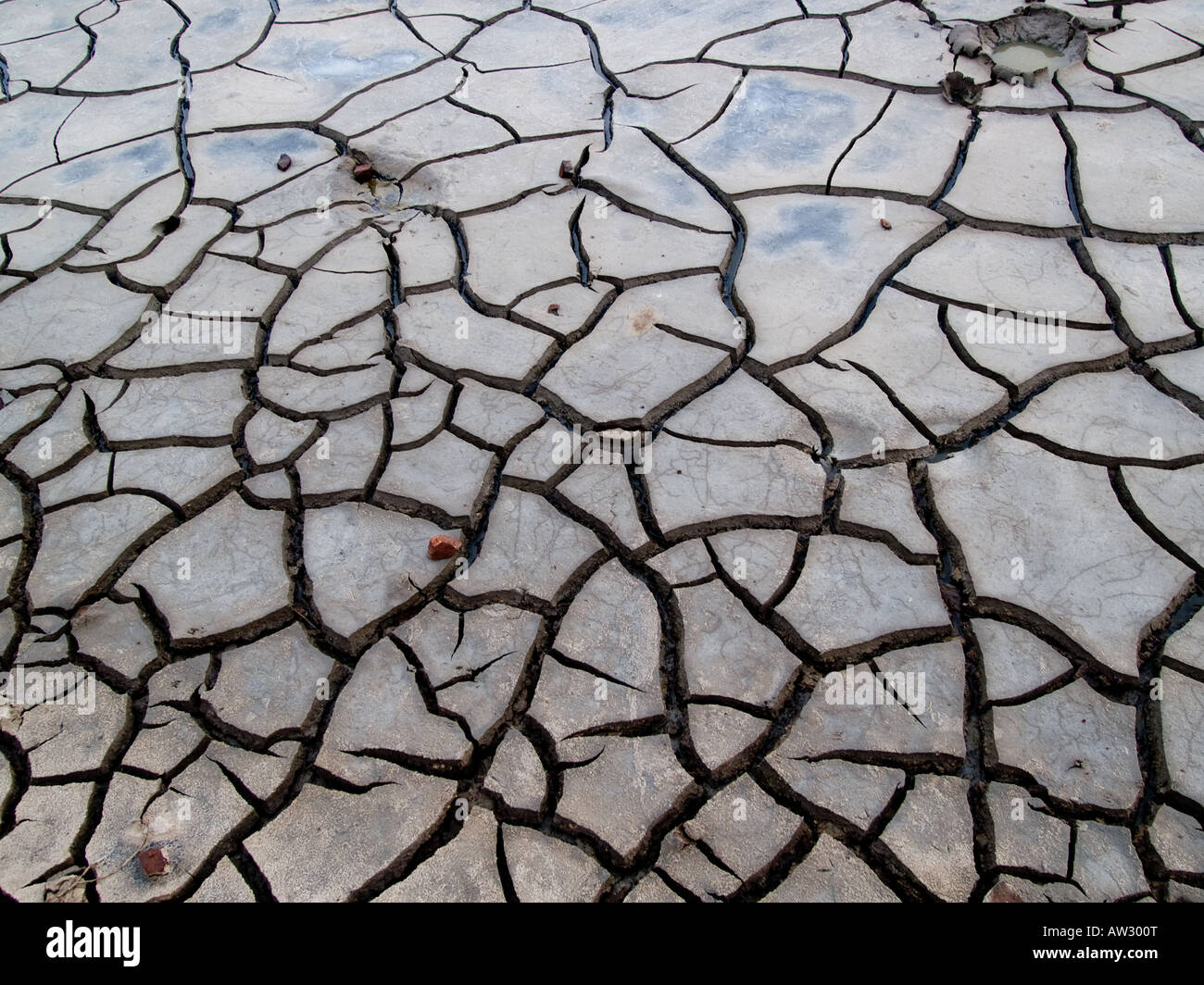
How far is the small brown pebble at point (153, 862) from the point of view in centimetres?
176

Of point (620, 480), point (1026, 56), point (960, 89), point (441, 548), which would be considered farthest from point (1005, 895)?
point (1026, 56)

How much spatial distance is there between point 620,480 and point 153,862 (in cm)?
129

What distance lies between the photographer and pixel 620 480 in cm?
235

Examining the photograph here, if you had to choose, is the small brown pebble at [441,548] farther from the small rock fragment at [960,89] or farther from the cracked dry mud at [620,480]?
the small rock fragment at [960,89]

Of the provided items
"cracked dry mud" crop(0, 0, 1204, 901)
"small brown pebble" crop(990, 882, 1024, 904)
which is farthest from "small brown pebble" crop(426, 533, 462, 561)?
"small brown pebble" crop(990, 882, 1024, 904)

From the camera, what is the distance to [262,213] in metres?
3.22

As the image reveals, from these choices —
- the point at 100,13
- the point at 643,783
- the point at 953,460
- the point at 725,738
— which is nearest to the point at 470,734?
the point at 643,783

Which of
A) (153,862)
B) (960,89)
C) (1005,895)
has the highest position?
(960,89)

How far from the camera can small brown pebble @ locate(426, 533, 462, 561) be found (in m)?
2.22

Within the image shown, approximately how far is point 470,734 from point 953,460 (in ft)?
4.41

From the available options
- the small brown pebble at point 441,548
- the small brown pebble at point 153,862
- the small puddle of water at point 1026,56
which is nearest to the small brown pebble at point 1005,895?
the small brown pebble at point 441,548

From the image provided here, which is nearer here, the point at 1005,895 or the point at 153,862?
the point at 1005,895

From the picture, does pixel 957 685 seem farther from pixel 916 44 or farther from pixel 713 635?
pixel 916 44

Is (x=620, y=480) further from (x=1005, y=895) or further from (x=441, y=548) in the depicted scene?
(x=1005, y=895)
